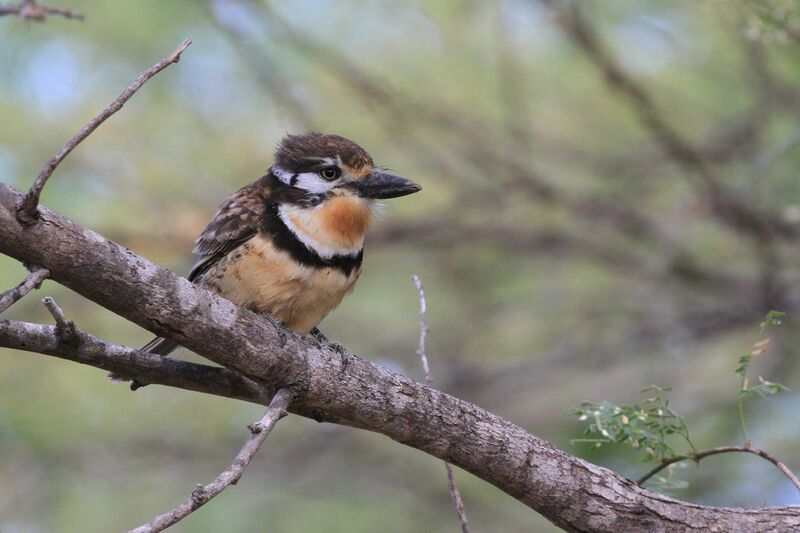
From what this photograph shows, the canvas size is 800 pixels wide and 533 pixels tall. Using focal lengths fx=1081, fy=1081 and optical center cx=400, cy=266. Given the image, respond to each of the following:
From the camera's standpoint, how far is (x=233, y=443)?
6340mm

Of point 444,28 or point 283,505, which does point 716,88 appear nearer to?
point 444,28

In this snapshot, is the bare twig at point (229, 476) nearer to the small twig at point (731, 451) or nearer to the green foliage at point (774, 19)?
the small twig at point (731, 451)

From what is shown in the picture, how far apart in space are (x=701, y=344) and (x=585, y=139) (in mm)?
1383

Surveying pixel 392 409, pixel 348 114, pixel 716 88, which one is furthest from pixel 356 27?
pixel 392 409

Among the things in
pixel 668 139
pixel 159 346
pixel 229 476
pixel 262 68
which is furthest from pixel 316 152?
pixel 668 139

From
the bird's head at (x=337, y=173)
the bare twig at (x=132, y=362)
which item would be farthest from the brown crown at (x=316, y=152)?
the bare twig at (x=132, y=362)

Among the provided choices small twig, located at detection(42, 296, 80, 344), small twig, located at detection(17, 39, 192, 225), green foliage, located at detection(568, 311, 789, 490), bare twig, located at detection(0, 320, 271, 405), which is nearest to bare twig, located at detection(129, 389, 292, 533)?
bare twig, located at detection(0, 320, 271, 405)

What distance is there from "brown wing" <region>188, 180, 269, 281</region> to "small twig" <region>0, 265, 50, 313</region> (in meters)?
1.36

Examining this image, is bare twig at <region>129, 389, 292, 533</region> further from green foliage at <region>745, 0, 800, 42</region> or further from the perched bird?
green foliage at <region>745, 0, 800, 42</region>

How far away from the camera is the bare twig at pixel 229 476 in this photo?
2.11 meters

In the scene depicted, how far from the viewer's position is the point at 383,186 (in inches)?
150

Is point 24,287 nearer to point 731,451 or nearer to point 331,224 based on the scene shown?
point 331,224

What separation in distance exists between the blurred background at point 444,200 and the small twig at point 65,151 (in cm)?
302

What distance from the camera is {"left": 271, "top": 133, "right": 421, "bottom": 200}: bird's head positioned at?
3.79m
